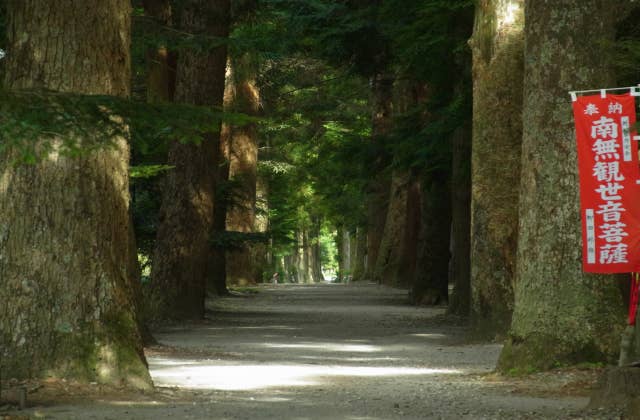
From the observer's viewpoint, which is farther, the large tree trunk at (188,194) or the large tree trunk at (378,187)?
the large tree trunk at (378,187)

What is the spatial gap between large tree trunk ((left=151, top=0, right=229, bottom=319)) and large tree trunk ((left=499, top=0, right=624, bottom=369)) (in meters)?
10.1

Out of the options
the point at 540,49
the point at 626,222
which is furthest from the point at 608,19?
the point at 626,222

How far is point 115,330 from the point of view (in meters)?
10.2

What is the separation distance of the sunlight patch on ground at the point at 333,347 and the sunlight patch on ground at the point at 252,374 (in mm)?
2881

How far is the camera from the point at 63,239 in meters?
9.95

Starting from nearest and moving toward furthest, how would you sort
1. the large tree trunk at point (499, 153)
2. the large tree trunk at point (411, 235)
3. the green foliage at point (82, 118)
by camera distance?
the green foliage at point (82, 118), the large tree trunk at point (499, 153), the large tree trunk at point (411, 235)

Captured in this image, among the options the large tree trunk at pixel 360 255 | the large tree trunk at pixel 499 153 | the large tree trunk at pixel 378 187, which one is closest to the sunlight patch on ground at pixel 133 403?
the large tree trunk at pixel 499 153

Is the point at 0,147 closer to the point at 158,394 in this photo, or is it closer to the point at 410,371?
the point at 158,394

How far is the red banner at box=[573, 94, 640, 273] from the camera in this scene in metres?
11.8

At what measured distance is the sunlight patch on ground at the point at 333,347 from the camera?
17.2 m

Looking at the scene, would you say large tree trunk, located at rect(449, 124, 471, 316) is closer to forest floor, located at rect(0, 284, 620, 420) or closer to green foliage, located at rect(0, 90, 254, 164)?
forest floor, located at rect(0, 284, 620, 420)

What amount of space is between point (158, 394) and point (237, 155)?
32120 millimetres

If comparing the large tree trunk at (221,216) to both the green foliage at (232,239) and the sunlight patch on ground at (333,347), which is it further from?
the sunlight patch on ground at (333,347)

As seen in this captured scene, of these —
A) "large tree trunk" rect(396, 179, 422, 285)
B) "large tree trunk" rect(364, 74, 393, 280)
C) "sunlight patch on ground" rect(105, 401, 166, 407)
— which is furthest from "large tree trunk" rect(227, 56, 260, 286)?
"sunlight patch on ground" rect(105, 401, 166, 407)
